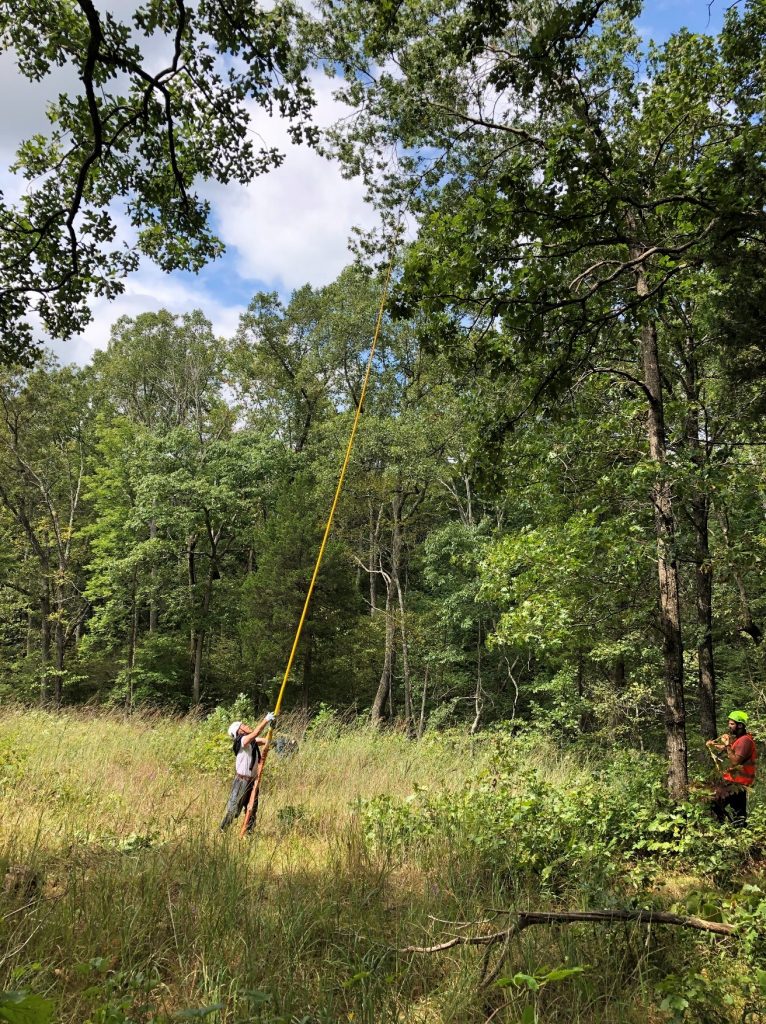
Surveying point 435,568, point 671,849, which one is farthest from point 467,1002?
point 435,568

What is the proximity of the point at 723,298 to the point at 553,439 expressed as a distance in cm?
252

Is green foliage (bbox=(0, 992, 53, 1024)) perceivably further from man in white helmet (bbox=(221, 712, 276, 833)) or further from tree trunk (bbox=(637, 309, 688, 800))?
tree trunk (bbox=(637, 309, 688, 800))

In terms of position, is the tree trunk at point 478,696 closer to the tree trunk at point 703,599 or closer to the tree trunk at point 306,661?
the tree trunk at point 306,661

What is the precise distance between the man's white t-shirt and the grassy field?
20.8 inches

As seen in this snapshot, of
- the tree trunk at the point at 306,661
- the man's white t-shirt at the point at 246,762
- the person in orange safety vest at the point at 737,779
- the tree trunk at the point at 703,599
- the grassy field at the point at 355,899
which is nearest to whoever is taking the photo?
the grassy field at the point at 355,899

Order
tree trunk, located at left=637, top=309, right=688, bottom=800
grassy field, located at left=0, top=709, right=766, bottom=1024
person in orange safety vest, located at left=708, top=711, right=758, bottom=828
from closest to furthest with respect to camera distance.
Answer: grassy field, located at left=0, top=709, right=766, bottom=1024 < person in orange safety vest, located at left=708, top=711, right=758, bottom=828 < tree trunk, located at left=637, top=309, right=688, bottom=800

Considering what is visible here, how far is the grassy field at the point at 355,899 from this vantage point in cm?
254

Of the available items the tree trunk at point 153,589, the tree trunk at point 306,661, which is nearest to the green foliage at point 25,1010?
the tree trunk at point 306,661

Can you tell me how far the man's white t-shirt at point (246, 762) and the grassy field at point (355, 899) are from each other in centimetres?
53

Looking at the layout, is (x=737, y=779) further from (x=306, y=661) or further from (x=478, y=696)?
(x=306, y=661)

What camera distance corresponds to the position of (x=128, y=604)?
2436cm

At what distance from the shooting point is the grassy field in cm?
254

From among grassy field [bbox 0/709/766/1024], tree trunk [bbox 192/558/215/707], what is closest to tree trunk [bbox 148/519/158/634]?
tree trunk [bbox 192/558/215/707]

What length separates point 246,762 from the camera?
20.2 feet
